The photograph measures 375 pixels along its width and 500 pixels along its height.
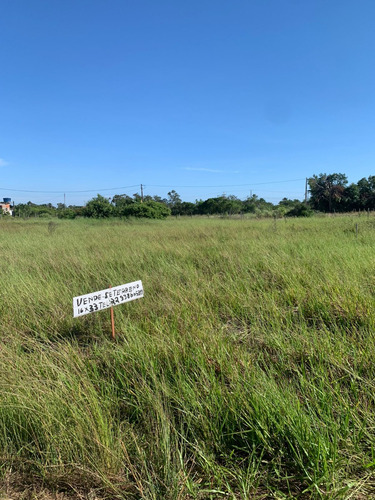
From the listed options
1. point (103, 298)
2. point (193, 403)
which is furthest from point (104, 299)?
point (193, 403)

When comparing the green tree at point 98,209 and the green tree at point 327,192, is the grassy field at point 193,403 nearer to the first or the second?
the green tree at point 98,209

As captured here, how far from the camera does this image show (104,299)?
248cm

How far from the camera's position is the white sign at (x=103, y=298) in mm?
2283

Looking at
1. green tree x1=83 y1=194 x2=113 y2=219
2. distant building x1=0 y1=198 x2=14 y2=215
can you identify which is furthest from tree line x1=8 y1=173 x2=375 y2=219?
distant building x1=0 y1=198 x2=14 y2=215

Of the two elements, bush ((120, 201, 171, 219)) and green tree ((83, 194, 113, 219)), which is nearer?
bush ((120, 201, 171, 219))

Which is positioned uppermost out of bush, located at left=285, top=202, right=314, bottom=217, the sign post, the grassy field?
bush, located at left=285, top=202, right=314, bottom=217

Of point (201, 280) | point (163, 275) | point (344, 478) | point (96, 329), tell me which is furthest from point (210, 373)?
point (163, 275)

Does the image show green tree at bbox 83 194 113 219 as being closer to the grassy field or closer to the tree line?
the tree line

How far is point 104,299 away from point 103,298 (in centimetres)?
1

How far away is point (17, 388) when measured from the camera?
1.61 metres

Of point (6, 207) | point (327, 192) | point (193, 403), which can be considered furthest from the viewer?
point (6, 207)

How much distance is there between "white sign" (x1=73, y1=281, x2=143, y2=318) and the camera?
7.49ft

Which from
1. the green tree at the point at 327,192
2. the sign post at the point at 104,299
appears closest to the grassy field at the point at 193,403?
the sign post at the point at 104,299

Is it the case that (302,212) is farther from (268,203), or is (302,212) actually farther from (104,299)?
(104,299)
